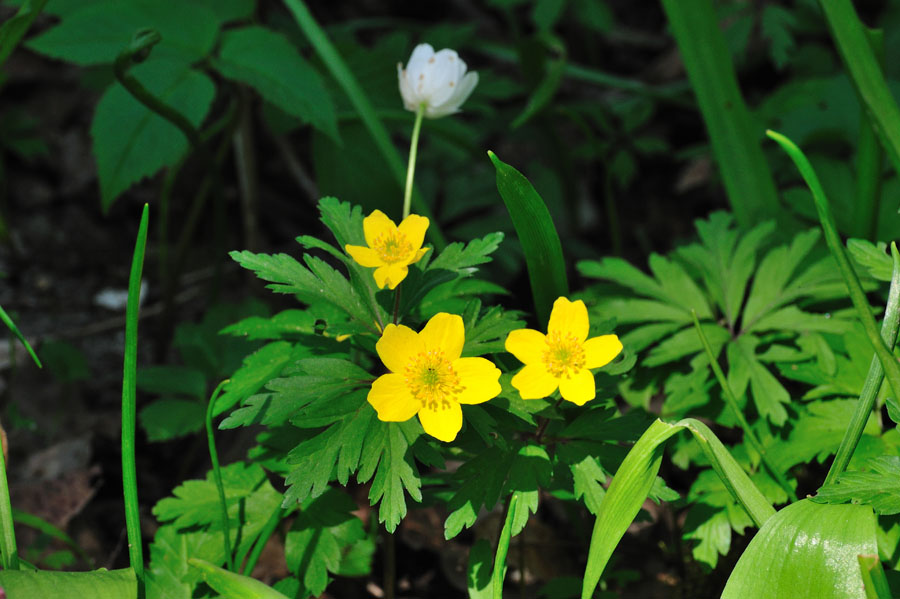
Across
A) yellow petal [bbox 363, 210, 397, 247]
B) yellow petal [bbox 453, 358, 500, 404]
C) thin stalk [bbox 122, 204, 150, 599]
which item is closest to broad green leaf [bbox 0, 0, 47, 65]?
thin stalk [bbox 122, 204, 150, 599]

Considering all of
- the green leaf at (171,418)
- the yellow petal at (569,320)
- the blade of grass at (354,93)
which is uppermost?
the blade of grass at (354,93)

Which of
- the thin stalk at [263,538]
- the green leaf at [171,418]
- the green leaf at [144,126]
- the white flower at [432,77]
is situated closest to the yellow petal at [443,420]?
the thin stalk at [263,538]

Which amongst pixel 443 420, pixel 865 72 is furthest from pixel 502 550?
pixel 865 72

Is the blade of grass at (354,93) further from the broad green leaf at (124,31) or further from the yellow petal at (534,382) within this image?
the yellow petal at (534,382)

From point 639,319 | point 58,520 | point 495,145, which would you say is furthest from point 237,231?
point 639,319

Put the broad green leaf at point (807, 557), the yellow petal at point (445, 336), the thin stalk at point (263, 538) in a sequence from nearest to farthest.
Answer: the broad green leaf at point (807, 557)
the yellow petal at point (445, 336)
the thin stalk at point (263, 538)

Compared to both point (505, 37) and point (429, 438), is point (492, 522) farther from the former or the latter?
point (505, 37)
